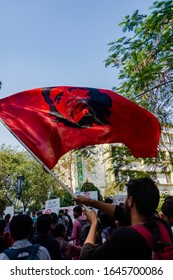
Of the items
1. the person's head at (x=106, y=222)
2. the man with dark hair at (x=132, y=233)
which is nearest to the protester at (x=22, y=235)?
the man with dark hair at (x=132, y=233)

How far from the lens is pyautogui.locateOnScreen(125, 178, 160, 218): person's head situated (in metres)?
2.03

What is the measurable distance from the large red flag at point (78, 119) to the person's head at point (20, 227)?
112 centimetres

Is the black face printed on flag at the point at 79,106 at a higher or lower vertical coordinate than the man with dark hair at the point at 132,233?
higher

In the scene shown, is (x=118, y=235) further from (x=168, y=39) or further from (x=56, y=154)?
(x=168, y=39)

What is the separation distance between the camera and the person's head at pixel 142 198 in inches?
80.0

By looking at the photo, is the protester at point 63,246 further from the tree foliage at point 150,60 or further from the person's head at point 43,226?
the tree foliage at point 150,60

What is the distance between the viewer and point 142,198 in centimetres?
205

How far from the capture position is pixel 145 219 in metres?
2.02

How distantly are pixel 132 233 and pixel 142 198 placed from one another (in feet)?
1.10

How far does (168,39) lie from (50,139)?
4480 millimetres

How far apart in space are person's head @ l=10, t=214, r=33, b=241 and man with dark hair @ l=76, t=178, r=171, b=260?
0.90m

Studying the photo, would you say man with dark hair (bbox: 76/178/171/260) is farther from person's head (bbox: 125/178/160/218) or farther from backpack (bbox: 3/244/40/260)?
backpack (bbox: 3/244/40/260)

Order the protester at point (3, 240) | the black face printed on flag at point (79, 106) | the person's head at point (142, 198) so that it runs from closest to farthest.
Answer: the person's head at point (142, 198)
the black face printed on flag at point (79, 106)
the protester at point (3, 240)
